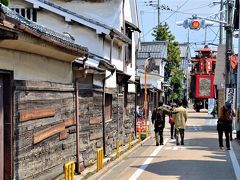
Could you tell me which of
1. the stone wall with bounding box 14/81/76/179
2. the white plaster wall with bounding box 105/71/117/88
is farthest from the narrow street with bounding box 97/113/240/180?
the white plaster wall with bounding box 105/71/117/88

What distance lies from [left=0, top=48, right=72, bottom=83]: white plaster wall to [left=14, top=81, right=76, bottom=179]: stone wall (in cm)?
15

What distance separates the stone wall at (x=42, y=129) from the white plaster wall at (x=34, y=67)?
0.15 meters

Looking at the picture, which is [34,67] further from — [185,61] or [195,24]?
[185,61]

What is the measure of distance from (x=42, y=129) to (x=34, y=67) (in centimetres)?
135

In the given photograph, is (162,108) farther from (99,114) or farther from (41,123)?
(41,123)

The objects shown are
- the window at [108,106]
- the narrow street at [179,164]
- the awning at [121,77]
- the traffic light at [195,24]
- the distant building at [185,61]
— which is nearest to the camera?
the narrow street at [179,164]

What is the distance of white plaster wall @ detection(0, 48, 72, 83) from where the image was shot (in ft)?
29.2

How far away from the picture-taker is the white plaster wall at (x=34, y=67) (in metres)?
8.89

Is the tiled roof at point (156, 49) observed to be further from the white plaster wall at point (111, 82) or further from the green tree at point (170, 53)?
the white plaster wall at point (111, 82)

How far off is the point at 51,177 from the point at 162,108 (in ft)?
38.5

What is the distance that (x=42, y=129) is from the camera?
35.3ft

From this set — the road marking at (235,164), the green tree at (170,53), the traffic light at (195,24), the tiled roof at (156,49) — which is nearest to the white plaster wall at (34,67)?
the road marking at (235,164)

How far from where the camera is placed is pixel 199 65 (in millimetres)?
67188

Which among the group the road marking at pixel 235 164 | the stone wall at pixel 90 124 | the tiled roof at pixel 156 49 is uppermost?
the tiled roof at pixel 156 49
